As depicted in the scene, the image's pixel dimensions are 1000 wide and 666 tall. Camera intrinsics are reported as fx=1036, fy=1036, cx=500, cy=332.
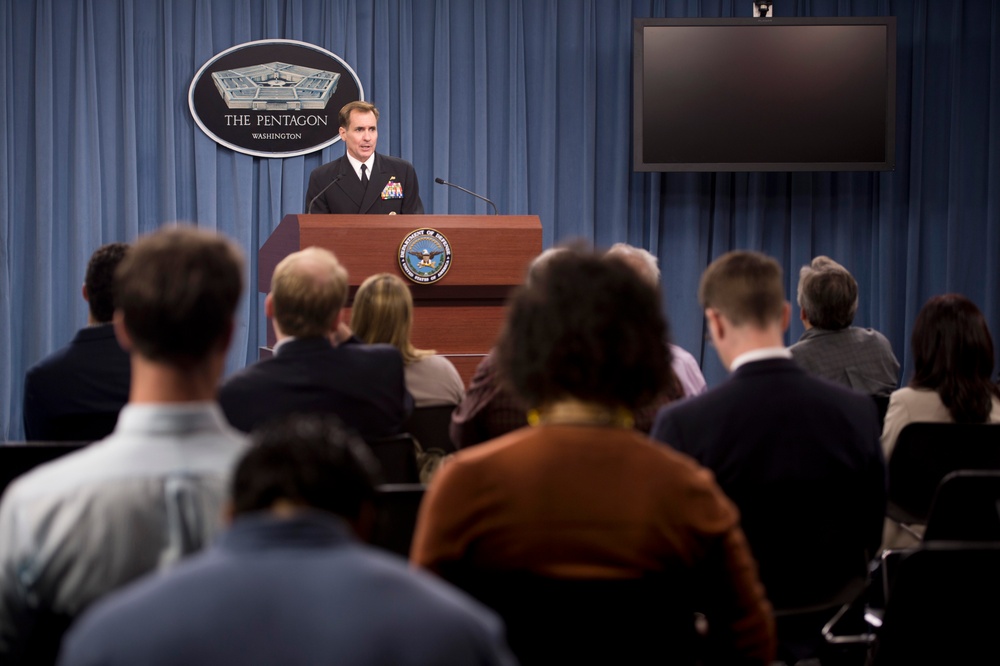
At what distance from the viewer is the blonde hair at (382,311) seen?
2986 mm

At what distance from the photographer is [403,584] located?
0.85 metres

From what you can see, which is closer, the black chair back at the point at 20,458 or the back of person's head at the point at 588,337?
the back of person's head at the point at 588,337

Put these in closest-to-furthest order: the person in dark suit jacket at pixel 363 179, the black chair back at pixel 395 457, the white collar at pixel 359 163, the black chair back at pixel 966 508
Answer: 1. the black chair back at pixel 966 508
2. the black chair back at pixel 395 457
3. the person in dark suit jacket at pixel 363 179
4. the white collar at pixel 359 163

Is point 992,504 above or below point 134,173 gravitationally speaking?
below

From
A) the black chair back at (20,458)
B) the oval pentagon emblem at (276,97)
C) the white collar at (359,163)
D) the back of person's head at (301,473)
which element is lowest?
the black chair back at (20,458)

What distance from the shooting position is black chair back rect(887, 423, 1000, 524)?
262cm

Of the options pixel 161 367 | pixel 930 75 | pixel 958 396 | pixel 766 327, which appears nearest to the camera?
pixel 161 367

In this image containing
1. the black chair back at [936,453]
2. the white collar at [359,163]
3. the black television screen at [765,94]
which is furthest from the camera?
the black television screen at [765,94]

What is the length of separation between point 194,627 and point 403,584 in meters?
0.17

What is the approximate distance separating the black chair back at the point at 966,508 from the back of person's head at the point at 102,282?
6.97 ft

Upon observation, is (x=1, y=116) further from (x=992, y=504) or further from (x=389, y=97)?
(x=992, y=504)

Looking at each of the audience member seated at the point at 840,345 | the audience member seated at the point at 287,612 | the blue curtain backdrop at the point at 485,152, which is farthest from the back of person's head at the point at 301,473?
the blue curtain backdrop at the point at 485,152

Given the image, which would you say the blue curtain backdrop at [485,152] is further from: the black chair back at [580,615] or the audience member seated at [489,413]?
the black chair back at [580,615]

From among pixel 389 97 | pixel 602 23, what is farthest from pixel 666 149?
pixel 389 97
